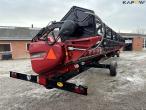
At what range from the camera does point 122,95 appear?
21.2 feet

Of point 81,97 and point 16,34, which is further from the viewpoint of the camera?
point 16,34

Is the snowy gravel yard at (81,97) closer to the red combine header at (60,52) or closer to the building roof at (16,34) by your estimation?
the red combine header at (60,52)

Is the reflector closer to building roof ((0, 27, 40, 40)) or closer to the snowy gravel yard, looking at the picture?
the snowy gravel yard

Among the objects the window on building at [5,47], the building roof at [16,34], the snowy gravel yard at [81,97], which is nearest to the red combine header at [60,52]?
the snowy gravel yard at [81,97]

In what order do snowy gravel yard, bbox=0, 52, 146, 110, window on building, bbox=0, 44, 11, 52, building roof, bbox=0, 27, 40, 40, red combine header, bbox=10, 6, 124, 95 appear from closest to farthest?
red combine header, bbox=10, 6, 124, 95 < snowy gravel yard, bbox=0, 52, 146, 110 < building roof, bbox=0, 27, 40, 40 < window on building, bbox=0, 44, 11, 52

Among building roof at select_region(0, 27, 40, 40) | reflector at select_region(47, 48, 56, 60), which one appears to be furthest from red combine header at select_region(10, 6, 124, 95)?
building roof at select_region(0, 27, 40, 40)

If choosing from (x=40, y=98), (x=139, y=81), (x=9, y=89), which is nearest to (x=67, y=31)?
(x=40, y=98)

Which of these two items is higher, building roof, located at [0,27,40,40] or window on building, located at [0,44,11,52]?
building roof, located at [0,27,40,40]

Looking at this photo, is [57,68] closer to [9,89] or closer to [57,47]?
[57,47]

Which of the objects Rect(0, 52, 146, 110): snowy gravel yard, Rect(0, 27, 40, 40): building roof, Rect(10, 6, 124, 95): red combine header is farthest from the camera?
Rect(0, 27, 40, 40): building roof

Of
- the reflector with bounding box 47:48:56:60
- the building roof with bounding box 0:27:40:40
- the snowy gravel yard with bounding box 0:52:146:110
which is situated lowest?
the snowy gravel yard with bounding box 0:52:146:110

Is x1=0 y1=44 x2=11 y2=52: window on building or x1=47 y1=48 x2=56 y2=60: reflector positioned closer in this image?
x1=47 y1=48 x2=56 y2=60: reflector

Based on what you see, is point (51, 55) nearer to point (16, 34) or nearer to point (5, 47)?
point (5, 47)

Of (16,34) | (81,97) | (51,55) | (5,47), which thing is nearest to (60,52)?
(51,55)
